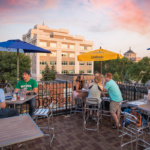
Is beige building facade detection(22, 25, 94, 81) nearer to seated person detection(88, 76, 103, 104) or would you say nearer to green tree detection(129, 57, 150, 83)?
green tree detection(129, 57, 150, 83)

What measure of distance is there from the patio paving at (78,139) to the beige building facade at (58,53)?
46067mm

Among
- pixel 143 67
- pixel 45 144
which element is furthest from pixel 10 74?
pixel 143 67

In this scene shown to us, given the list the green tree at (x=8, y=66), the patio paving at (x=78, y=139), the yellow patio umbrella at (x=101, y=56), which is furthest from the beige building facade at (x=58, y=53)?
the patio paving at (x=78, y=139)

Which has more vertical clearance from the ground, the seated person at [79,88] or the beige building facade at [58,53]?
the beige building facade at [58,53]

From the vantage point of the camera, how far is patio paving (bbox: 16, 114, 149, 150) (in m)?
3.52

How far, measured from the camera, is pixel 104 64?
76.1m

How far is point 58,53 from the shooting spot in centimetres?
5209

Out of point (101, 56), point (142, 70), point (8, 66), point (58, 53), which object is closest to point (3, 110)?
point (101, 56)

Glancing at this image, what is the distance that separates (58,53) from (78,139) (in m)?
49.7

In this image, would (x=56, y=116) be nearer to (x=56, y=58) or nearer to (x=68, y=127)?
(x=68, y=127)

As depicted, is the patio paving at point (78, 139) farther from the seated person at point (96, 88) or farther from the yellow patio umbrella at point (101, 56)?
the yellow patio umbrella at point (101, 56)

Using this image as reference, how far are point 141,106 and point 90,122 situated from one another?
2357 millimetres

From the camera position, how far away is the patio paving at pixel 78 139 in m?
3.52

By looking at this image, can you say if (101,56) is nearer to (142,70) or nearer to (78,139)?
(78,139)
